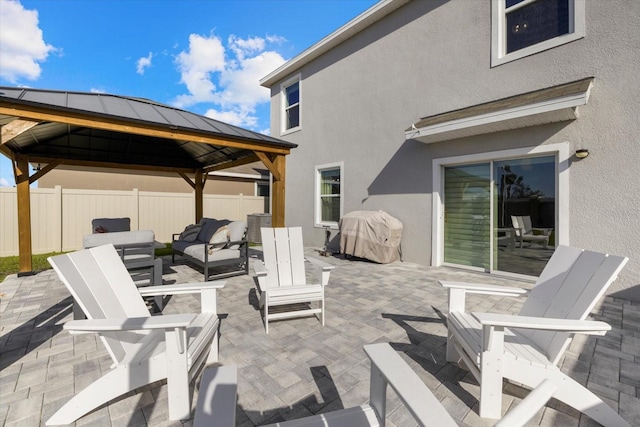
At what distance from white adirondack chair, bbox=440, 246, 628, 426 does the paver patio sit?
0.18 meters

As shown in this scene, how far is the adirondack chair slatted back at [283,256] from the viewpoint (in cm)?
389

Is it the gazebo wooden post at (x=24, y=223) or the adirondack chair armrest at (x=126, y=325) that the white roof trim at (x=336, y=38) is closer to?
the gazebo wooden post at (x=24, y=223)

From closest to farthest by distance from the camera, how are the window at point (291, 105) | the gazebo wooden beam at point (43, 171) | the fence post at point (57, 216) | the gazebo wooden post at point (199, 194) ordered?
the gazebo wooden beam at point (43, 171)
the fence post at point (57, 216)
the gazebo wooden post at point (199, 194)
the window at point (291, 105)

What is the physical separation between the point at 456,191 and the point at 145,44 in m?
14.1

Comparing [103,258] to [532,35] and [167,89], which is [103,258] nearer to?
[532,35]

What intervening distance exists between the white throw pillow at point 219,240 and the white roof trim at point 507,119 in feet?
13.9

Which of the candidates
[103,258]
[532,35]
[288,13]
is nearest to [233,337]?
[103,258]

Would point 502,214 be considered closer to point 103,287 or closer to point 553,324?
point 553,324

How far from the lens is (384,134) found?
736 cm

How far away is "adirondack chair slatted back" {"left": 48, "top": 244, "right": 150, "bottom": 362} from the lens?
6.34ft

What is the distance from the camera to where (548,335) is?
2023 mm

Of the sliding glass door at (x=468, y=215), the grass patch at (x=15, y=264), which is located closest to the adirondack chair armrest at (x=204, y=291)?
the grass patch at (x=15, y=264)

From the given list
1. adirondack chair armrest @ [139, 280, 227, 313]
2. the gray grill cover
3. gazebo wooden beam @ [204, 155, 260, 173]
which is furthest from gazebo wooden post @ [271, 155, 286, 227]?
adirondack chair armrest @ [139, 280, 227, 313]

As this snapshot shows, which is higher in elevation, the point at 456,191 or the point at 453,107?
the point at 453,107
